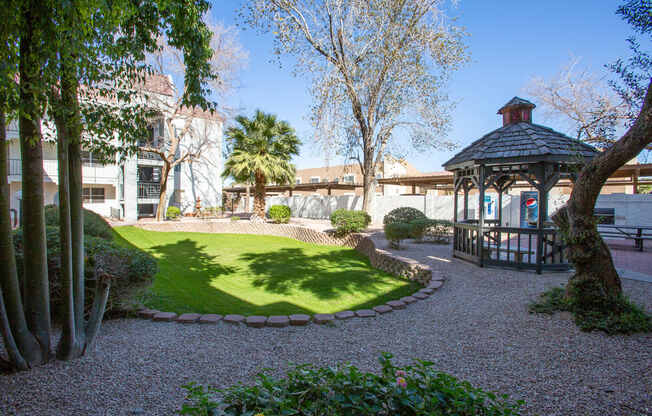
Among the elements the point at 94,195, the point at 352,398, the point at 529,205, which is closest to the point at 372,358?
the point at 352,398

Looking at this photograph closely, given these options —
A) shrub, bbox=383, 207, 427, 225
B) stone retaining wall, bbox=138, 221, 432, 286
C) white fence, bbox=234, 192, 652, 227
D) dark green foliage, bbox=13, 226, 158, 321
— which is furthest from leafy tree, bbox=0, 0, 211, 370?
white fence, bbox=234, 192, 652, 227

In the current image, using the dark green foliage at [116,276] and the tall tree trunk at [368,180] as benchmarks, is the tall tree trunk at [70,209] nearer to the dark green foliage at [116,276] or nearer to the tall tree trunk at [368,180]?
the dark green foliage at [116,276]

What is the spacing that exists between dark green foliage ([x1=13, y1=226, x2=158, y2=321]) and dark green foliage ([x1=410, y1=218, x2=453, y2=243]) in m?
8.50

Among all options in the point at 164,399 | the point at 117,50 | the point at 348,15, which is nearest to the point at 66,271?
the point at 164,399

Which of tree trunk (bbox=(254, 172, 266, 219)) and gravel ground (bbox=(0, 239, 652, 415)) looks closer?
gravel ground (bbox=(0, 239, 652, 415))

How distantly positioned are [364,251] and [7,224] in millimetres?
9587

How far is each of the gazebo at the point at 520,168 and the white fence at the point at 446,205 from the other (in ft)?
29.8

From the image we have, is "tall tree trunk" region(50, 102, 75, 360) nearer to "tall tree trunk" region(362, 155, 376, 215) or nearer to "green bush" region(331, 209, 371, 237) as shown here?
"green bush" region(331, 209, 371, 237)

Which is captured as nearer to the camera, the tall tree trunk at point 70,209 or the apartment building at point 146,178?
the tall tree trunk at point 70,209

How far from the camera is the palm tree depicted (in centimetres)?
1747

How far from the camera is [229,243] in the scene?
13414 mm

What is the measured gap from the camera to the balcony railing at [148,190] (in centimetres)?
2220

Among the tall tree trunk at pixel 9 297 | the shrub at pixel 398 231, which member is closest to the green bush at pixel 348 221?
the shrub at pixel 398 231

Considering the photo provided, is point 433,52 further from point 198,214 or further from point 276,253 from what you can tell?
point 198,214
